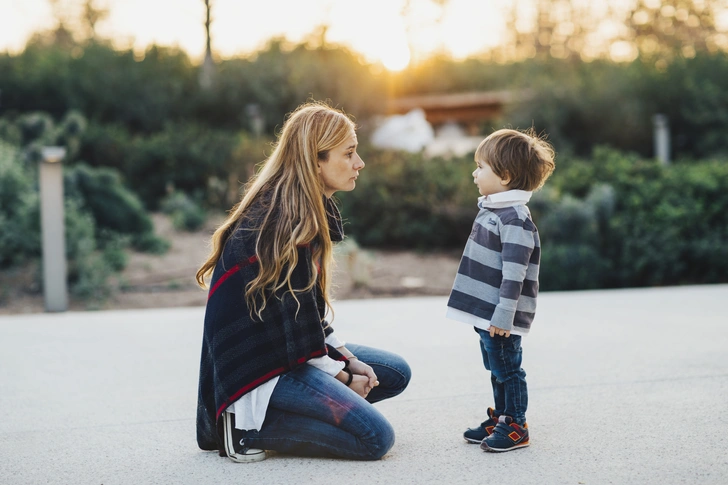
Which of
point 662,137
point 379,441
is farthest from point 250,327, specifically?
point 662,137

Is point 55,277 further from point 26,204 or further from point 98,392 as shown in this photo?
point 98,392

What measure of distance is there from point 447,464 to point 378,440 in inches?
10.9

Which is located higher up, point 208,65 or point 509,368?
point 208,65

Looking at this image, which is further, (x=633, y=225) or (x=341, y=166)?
(x=633, y=225)

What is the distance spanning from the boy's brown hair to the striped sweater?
7 centimetres

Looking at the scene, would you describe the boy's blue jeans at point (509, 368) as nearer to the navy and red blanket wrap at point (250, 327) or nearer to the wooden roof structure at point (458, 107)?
the navy and red blanket wrap at point (250, 327)

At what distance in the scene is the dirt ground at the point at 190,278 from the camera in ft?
25.4

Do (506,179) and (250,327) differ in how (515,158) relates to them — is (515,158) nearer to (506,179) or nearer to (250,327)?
(506,179)

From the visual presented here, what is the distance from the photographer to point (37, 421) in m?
3.65

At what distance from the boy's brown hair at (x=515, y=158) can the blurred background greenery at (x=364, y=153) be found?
3715 mm

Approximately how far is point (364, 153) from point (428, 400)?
898 centimetres

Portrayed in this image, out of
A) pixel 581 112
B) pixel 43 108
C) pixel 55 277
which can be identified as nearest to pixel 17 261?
pixel 55 277

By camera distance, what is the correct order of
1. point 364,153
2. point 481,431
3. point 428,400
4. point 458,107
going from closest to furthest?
point 481,431 → point 428,400 → point 364,153 → point 458,107

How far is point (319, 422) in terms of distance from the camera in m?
2.94
